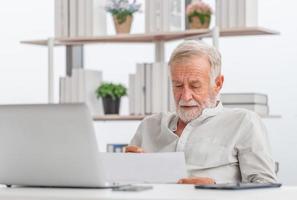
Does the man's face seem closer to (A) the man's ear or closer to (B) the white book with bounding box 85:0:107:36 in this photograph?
(A) the man's ear

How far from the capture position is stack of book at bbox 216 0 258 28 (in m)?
4.38

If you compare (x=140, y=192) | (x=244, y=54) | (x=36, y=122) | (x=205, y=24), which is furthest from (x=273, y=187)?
(x=244, y=54)

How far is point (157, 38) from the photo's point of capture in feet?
15.7

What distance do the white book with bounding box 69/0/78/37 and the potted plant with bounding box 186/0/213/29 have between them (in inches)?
29.1

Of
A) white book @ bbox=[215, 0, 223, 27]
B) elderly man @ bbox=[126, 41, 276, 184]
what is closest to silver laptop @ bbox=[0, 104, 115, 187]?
elderly man @ bbox=[126, 41, 276, 184]

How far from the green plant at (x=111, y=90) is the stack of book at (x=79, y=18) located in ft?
1.10

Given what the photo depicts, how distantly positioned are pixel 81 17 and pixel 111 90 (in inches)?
19.4

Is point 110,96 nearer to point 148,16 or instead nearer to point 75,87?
point 75,87

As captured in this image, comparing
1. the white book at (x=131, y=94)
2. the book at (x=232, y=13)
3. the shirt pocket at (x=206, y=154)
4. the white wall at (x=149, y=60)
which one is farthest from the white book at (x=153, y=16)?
the shirt pocket at (x=206, y=154)

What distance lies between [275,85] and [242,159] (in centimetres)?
215

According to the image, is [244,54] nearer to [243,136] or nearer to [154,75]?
[154,75]

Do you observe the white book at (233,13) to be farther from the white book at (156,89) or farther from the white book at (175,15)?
the white book at (156,89)

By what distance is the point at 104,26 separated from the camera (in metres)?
4.93

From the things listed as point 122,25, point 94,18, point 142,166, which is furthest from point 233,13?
point 142,166
